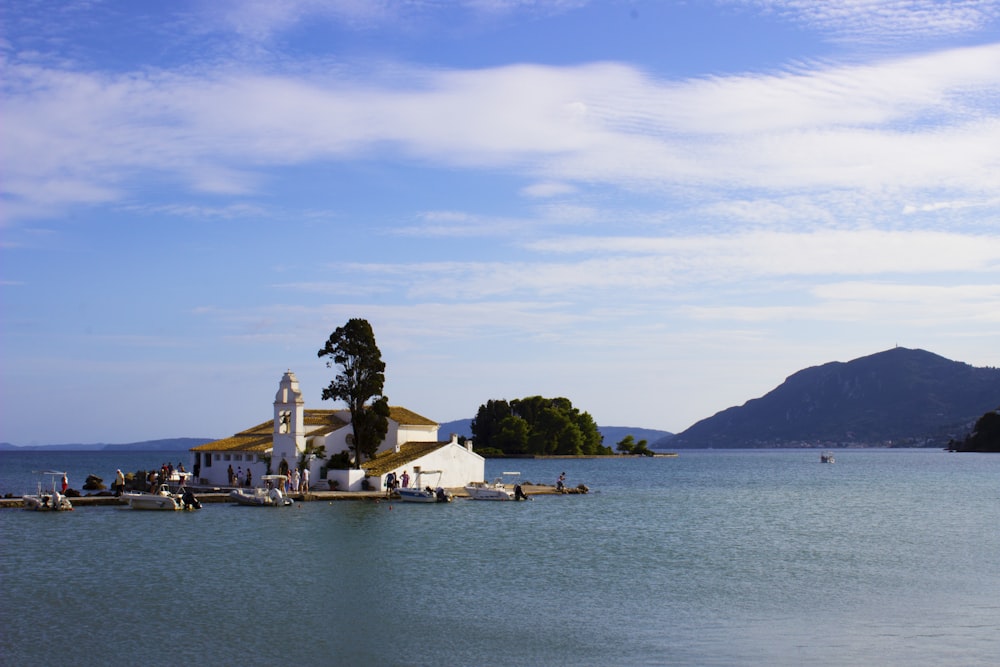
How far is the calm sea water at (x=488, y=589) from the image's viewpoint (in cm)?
2489

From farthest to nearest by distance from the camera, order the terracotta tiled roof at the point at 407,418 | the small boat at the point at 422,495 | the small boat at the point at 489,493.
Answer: the terracotta tiled roof at the point at 407,418, the small boat at the point at 489,493, the small boat at the point at 422,495

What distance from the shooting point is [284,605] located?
101 ft

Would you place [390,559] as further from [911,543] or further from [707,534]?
[911,543]

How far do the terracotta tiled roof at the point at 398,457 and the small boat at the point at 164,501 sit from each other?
13.3 meters

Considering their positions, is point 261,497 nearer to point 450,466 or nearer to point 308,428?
point 308,428

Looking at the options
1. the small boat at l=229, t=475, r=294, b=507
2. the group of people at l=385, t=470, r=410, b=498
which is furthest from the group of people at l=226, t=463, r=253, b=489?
the group of people at l=385, t=470, r=410, b=498

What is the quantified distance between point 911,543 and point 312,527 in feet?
97.1

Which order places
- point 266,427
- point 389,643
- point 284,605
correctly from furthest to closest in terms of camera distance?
point 266,427, point 284,605, point 389,643

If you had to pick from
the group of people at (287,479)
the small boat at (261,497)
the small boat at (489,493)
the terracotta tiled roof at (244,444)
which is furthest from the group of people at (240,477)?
the small boat at (489,493)

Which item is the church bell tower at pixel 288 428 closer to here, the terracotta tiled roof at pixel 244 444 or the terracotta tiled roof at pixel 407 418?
the terracotta tiled roof at pixel 244 444

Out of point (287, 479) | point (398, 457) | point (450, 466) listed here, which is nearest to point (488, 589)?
point (287, 479)

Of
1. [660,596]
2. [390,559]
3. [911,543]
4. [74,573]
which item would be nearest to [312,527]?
[390,559]

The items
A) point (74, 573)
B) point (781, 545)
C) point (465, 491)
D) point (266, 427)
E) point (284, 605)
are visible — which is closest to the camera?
point (284, 605)

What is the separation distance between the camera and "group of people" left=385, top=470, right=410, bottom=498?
227ft
